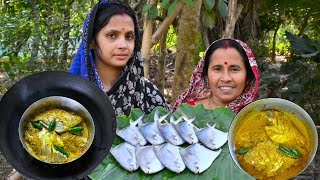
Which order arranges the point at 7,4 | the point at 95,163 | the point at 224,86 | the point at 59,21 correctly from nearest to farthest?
the point at 95,163 < the point at 224,86 < the point at 59,21 < the point at 7,4

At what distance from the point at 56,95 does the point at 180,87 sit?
1.99 m

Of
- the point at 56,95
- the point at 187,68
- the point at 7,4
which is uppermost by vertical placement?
the point at 56,95

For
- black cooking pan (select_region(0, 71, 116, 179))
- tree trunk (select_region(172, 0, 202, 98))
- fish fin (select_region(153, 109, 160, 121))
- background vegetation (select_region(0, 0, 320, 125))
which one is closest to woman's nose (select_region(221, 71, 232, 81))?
fish fin (select_region(153, 109, 160, 121))

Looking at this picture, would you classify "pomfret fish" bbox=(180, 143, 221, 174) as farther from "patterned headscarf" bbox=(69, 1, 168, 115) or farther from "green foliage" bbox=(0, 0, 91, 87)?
"green foliage" bbox=(0, 0, 91, 87)

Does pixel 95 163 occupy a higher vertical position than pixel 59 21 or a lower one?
higher

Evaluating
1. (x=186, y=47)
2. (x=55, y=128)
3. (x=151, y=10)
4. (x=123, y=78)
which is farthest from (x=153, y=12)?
(x=55, y=128)

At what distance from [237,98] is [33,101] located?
0.91 metres

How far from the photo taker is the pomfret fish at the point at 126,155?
1741 mm

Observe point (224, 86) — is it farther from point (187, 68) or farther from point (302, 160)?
point (187, 68)

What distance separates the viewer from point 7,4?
7.44 meters

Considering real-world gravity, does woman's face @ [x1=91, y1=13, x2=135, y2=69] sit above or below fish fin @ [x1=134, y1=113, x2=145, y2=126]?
above

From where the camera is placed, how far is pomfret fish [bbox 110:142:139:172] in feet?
5.71

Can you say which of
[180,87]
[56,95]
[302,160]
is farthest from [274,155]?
[180,87]

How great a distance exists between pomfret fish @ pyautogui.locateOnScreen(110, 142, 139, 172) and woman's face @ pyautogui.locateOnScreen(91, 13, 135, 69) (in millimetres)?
398
